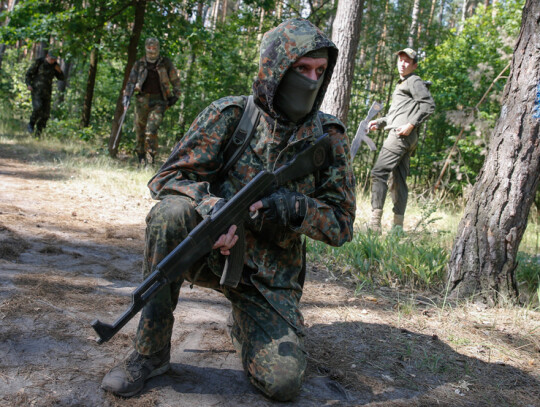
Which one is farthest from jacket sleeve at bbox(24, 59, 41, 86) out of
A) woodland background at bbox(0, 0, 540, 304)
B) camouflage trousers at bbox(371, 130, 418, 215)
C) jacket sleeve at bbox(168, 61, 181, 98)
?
camouflage trousers at bbox(371, 130, 418, 215)

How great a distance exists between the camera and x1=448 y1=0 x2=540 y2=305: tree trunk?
Answer: 3.44 meters

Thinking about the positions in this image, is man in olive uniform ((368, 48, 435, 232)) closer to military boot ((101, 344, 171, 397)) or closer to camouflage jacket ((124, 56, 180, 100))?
military boot ((101, 344, 171, 397))

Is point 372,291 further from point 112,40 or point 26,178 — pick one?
point 112,40

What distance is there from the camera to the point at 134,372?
2113mm

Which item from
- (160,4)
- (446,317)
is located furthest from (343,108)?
(160,4)

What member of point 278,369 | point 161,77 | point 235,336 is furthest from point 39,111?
point 278,369

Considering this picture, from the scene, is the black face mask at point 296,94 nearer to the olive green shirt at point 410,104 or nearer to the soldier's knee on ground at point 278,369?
the soldier's knee on ground at point 278,369

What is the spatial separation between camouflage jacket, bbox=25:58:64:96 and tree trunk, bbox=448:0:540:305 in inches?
424

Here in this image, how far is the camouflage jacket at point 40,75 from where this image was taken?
11367 mm

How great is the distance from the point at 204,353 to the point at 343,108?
4.43 metres

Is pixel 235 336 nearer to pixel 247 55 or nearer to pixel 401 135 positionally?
pixel 401 135

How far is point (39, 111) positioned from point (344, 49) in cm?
858

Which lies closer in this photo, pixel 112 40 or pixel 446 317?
pixel 446 317

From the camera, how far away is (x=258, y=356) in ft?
7.50
